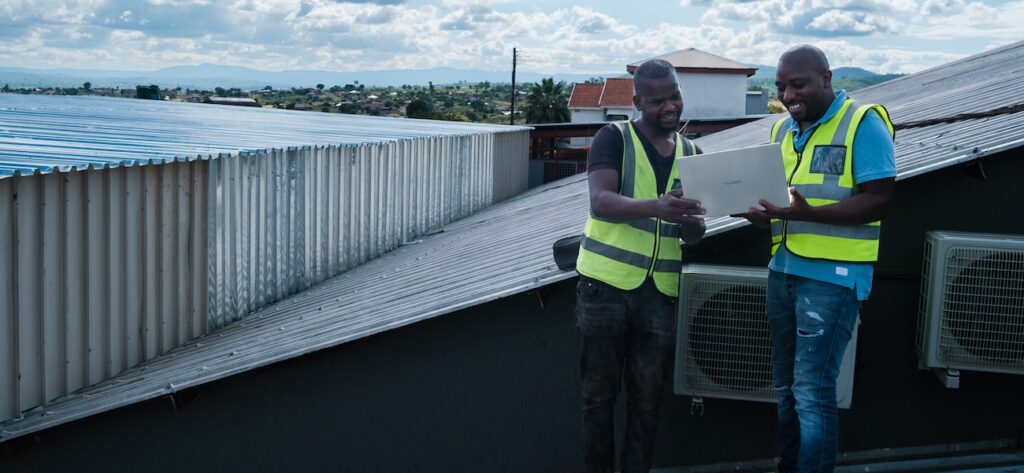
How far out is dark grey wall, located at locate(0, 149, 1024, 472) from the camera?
17.9 feet

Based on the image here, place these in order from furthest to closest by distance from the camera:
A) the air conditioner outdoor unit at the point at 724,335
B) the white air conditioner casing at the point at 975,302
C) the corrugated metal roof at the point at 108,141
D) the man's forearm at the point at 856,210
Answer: the corrugated metal roof at the point at 108,141 < the air conditioner outdoor unit at the point at 724,335 < the white air conditioner casing at the point at 975,302 < the man's forearm at the point at 856,210

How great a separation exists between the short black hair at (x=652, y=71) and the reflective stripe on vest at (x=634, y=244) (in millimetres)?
218

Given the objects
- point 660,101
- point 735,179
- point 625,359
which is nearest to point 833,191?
point 735,179

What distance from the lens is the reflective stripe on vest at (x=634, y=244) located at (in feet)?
14.2

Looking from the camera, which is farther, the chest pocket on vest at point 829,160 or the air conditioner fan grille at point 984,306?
the air conditioner fan grille at point 984,306

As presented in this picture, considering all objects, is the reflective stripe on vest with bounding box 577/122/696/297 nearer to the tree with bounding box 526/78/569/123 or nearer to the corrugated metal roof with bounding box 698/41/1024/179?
the corrugated metal roof with bounding box 698/41/1024/179

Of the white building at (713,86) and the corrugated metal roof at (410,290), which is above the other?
the white building at (713,86)

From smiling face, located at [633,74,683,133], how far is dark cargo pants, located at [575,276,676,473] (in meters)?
0.75

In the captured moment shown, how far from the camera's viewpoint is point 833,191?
4.05 meters

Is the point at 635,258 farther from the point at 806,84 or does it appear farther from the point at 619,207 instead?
the point at 806,84

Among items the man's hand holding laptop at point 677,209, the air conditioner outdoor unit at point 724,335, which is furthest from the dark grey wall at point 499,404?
the man's hand holding laptop at point 677,209

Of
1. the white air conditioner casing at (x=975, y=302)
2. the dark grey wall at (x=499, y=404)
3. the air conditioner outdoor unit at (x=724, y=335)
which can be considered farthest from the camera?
the dark grey wall at (x=499, y=404)

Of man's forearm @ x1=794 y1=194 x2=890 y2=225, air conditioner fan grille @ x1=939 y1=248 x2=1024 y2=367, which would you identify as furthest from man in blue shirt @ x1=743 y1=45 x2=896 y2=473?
air conditioner fan grille @ x1=939 y1=248 x2=1024 y2=367

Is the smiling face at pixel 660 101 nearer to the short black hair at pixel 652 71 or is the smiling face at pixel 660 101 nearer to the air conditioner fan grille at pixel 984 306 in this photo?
the short black hair at pixel 652 71
